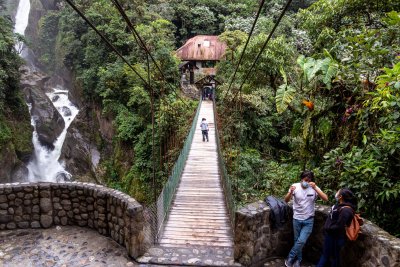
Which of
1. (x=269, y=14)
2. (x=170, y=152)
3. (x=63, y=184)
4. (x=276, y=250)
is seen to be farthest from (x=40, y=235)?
(x=269, y=14)

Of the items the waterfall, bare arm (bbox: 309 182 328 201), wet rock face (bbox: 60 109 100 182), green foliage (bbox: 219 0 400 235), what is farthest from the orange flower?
the waterfall

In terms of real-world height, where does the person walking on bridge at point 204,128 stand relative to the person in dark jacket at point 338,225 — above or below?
above

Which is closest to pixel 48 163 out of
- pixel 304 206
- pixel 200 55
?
pixel 200 55

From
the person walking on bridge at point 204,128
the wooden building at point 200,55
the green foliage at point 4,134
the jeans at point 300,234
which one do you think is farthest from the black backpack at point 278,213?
the wooden building at point 200,55

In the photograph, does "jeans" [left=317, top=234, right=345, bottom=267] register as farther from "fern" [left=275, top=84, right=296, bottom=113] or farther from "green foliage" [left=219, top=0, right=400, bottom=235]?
"fern" [left=275, top=84, right=296, bottom=113]

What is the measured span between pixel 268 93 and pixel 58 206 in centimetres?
822

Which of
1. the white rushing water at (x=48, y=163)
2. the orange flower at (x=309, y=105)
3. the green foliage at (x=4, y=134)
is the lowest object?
the white rushing water at (x=48, y=163)

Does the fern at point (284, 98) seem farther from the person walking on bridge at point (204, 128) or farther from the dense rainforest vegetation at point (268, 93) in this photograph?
the person walking on bridge at point (204, 128)

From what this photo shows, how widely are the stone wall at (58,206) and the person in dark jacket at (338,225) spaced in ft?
8.49

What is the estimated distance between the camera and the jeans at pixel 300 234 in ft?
11.5

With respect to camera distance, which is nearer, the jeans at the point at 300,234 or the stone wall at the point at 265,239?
the jeans at the point at 300,234

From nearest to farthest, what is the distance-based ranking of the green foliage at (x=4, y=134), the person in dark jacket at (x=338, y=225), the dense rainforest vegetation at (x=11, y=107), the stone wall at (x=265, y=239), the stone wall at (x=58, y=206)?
the person in dark jacket at (x=338, y=225)
the stone wall at (x=265, y=239)
the stone wall at (x=58, y=206)
the green foliage at (x=4, y=134)
the dense rainforest vegetation at (x=11, y=107)

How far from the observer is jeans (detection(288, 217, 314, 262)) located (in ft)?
11.5

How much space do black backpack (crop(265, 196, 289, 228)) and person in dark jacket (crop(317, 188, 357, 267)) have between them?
68 centimetres
